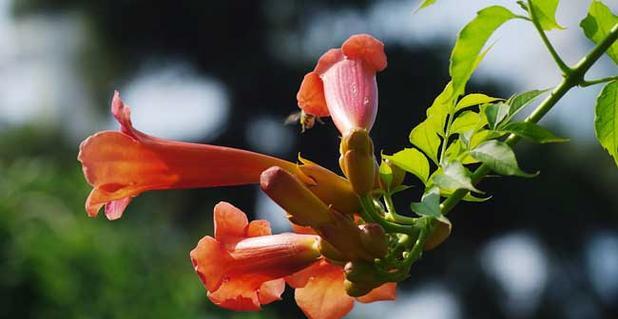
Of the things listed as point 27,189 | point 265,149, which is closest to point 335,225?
point 27,189

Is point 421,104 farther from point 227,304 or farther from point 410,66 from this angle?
point 227,304

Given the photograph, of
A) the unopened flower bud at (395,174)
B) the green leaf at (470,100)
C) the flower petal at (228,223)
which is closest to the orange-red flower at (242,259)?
the flower petal at (228,223)

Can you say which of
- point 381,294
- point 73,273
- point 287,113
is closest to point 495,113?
point 381,294

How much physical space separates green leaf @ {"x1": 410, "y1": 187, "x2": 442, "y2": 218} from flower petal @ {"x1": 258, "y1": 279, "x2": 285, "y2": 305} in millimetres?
253

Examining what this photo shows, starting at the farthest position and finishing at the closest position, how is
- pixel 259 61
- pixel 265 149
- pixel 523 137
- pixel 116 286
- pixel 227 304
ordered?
pixel 259 61, pixel 265 149, pixel 116 286, pixel 227 304, pixel 523 137

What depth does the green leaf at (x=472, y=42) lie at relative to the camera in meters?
1.11

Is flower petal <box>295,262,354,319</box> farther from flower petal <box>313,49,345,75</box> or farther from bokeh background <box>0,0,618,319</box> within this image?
bokeh background <box>0,0,618,319</box>

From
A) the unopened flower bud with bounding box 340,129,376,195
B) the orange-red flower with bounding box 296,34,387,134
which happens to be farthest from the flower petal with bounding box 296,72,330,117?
the unopened flower bud with bounding box 340,129,376,195

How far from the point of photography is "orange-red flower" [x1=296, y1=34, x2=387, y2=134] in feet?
4.17

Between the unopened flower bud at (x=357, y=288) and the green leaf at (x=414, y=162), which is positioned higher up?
the green leaf at (x=414, y=162)

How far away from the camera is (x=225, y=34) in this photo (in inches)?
917

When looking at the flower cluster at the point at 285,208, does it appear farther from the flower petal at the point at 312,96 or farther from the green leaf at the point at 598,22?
the green leaf at the point at 598,22

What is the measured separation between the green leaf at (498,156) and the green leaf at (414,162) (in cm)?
12

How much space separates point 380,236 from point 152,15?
22.8 metres
